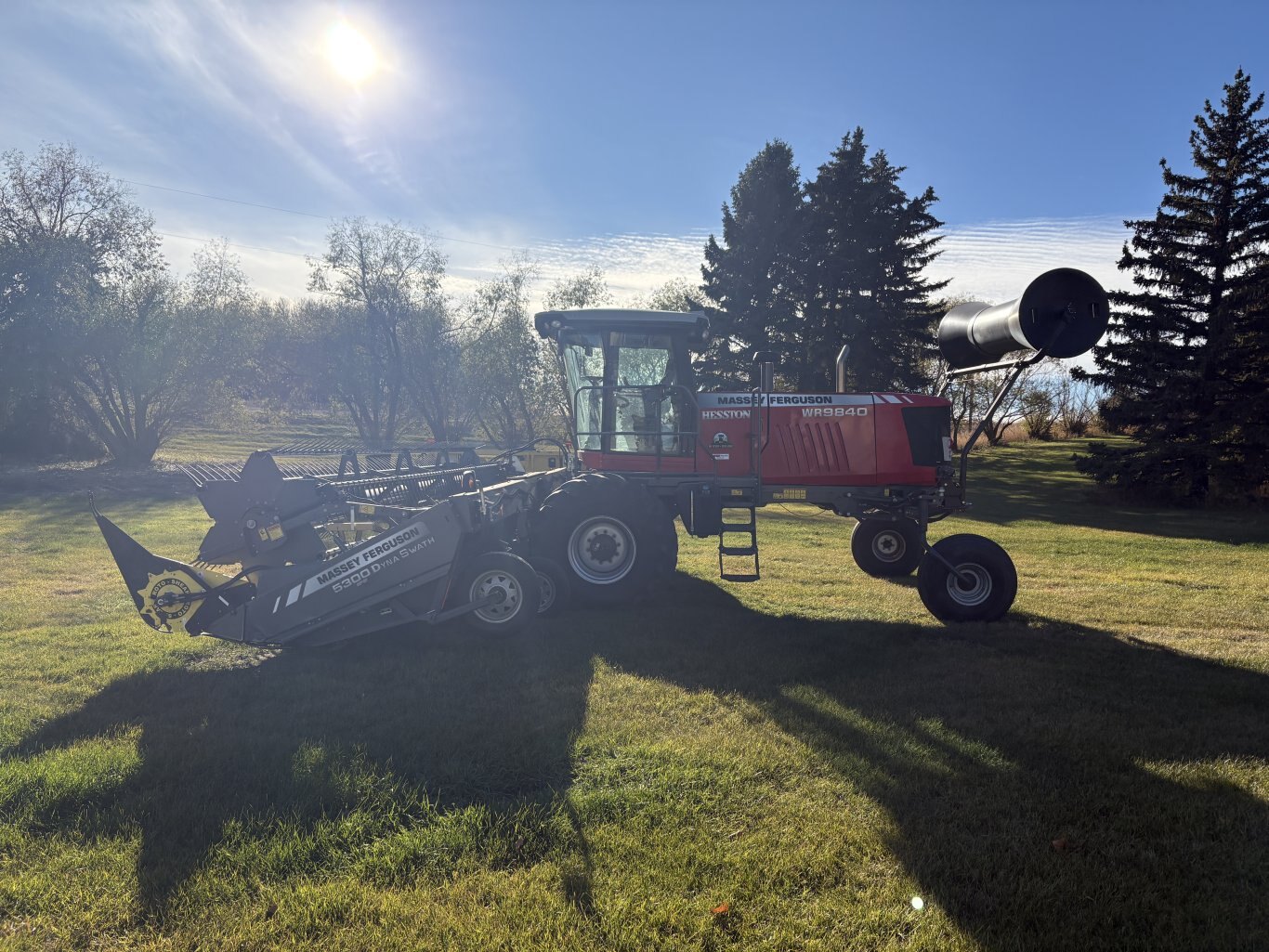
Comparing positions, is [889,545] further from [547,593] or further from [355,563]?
[355,563]

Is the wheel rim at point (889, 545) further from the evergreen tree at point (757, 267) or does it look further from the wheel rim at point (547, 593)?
the evergreen tree at point (757, 267)

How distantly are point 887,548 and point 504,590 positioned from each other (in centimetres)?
612

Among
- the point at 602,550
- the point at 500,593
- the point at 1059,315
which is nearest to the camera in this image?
the point at 1059,315

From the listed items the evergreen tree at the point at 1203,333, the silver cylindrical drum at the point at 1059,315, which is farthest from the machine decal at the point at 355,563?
the evergreen tree at the point at 1203,333

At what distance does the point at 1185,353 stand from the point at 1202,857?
965 inches

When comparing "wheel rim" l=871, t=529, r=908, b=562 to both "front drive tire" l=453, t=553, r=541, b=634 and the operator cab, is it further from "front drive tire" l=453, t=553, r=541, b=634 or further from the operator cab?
"front drive tire" l=453, t=553, r=541, b=634

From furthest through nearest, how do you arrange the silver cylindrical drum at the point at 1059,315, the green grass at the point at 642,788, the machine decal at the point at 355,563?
the machine decal at the point at 355,563, the silver cylindrical drum at the point at 1059,315, the green grass at the point at 642,788

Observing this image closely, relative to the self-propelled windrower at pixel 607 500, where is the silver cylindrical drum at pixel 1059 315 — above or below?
above

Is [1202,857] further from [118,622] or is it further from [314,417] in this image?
[314,417]

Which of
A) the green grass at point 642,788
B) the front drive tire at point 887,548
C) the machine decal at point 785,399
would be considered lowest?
the green grass at point 642,788

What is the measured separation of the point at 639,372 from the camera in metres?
8.99

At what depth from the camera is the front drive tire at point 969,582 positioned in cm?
774

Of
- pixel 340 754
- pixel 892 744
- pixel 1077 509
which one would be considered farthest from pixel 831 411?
pixel 1077 509

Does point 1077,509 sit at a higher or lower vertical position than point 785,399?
lower
